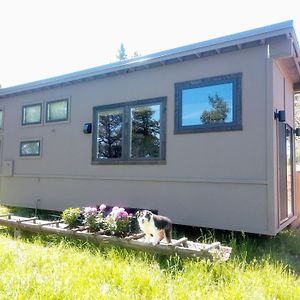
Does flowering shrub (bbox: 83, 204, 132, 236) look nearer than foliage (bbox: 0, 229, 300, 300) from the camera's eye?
No

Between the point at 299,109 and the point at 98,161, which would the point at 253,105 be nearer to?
the point at 98,161

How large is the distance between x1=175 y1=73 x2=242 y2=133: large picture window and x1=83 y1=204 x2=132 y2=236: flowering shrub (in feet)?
6.26

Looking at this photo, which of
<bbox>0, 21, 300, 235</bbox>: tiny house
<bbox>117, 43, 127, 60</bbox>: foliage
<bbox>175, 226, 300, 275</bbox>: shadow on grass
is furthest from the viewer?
<bbox>117, 43, 127, 60</bbox>: foliage

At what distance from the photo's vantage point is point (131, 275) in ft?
11.6

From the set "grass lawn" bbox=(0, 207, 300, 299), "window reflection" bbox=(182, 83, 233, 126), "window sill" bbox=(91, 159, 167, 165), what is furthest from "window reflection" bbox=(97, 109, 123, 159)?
"grass lawn" bbox=(0, 207, 300, 299)

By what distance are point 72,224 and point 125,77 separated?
→ 119 inches

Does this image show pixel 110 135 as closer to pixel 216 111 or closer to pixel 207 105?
pixel 207 105

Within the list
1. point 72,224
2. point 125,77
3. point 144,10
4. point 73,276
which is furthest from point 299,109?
point 73,276

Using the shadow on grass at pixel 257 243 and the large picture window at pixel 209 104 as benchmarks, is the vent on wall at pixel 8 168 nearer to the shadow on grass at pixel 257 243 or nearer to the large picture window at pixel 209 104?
the shadow on grass at pixel 257 243

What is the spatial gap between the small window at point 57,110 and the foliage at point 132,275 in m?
3.69

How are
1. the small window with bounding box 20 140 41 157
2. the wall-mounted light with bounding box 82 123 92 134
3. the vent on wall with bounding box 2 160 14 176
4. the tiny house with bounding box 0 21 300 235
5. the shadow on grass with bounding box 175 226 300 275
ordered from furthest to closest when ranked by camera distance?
1. the vent on wall with bounding box 2 160 14 176
2. the small window with bounding box 20 140 41 157
3. the wall-mounted light with bounding box 82 123 92 134
4. the tiny house with bounding box 0 21 300 235
5. the shadow on grass with bounding box 175 226 300 275

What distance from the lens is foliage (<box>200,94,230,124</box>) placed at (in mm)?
5590

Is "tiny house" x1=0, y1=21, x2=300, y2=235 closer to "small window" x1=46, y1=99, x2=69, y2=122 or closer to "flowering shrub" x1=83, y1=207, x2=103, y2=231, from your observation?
"small window" x1=46, y1=99, x2=69, y2=122

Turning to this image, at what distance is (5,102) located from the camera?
923cm
